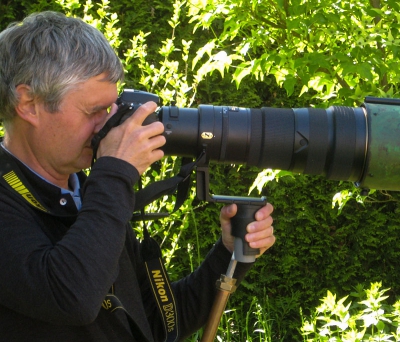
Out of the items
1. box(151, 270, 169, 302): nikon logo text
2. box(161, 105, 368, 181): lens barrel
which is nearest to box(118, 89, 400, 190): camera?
box(161, 105, 368, 181): lens barrel

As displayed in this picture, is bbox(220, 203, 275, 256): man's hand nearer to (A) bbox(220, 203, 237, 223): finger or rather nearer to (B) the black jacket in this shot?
(A) bbox(220, 203, 237, 223): finger

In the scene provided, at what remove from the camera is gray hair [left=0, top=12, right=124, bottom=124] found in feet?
5.03

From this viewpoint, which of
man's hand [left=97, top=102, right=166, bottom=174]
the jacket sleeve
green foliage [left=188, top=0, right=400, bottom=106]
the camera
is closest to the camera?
the jacket sleeve

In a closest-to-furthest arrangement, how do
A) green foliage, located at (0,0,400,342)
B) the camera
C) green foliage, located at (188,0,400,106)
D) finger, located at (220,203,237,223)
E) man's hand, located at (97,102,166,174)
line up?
1. man's hand, located at (97,102,166,174)
2. the camera
3. finger, located at (220,203,237,223)
4. green foliage, located at (188,0,400,106)
5. green foliage, located at (0,0,400,342)

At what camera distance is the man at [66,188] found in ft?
4.38

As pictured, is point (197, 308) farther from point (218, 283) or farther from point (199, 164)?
point (199, 164)

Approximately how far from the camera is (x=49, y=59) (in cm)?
154

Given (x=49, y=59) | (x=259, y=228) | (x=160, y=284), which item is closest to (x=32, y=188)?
(x=49, y=59)

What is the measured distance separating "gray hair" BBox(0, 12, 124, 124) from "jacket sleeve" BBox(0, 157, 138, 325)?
26 cm

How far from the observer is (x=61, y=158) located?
62.7 inches

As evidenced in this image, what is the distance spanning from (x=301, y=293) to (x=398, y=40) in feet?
7.34

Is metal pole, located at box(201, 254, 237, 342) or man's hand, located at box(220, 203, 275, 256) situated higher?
man's hand, located at box(220, 203, 275, 256)

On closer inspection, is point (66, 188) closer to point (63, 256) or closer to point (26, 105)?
point (26, 105)

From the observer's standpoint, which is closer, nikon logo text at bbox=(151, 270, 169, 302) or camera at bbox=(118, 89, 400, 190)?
camera at bbox=(118, 89, 400, 190)
